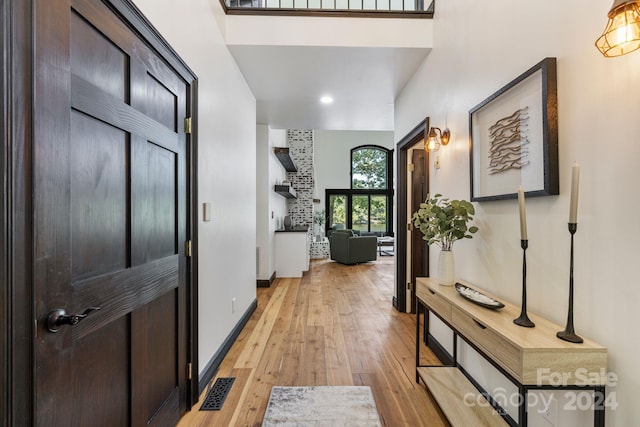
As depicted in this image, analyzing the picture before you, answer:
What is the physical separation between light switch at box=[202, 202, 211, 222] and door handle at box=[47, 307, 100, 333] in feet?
3.76

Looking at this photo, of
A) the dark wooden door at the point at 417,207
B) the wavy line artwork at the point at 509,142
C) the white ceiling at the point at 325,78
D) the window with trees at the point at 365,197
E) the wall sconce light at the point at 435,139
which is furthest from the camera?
the window with trees at the point at 365,197

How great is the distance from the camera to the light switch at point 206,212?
2098mm

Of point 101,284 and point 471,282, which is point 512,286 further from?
point 101,284

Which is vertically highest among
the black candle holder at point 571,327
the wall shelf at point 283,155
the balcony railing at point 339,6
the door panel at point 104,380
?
the balcony railing at point 339,6

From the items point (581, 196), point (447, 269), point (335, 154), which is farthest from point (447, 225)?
point (335, 154)

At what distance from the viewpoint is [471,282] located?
2070 mm

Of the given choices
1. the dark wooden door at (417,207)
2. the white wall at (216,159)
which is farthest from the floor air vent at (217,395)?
the dark wooden door at (417,207)

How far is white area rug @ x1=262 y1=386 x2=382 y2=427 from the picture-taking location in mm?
1782

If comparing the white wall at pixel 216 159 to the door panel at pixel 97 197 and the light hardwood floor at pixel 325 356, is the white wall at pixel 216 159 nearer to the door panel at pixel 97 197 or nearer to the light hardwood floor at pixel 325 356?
the light hardwood floor at pixel 325 356

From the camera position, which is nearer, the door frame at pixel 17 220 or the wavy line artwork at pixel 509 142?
the door frame at pixel 17 220

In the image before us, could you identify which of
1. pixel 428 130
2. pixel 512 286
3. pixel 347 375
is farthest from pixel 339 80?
pixel 347 375

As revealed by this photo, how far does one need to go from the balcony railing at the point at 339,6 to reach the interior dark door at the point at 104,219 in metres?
1.42

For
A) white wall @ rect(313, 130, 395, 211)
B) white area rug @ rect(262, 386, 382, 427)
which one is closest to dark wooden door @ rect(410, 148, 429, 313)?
white area rug @ rect(262, 386, 382, 427)

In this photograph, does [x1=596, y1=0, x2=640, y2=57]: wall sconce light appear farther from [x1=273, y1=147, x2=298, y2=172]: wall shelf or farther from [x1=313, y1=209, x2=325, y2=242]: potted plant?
[x1=313, y1=209, x2=325, y2=242]: potted plant
